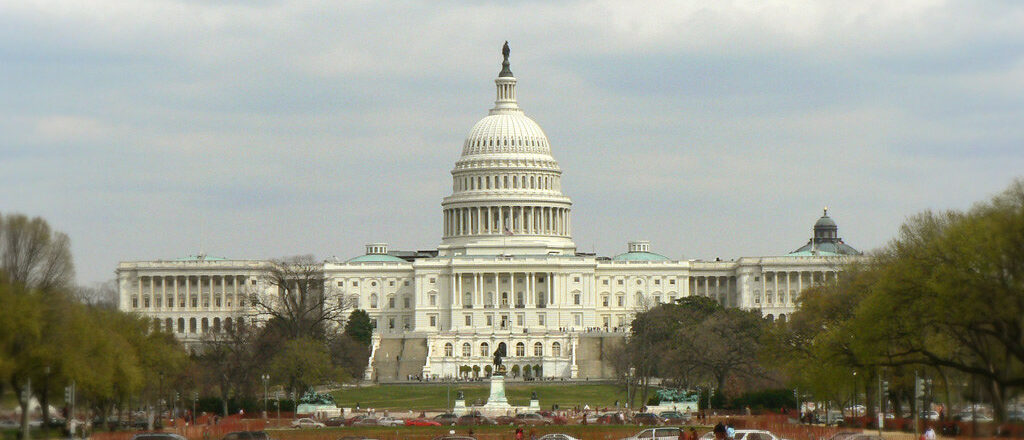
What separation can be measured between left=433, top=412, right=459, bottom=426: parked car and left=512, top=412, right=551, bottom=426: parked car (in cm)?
320

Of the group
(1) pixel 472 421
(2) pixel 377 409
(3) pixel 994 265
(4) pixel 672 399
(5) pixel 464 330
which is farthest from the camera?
(5) pixel 464 330

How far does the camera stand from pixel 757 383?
125m

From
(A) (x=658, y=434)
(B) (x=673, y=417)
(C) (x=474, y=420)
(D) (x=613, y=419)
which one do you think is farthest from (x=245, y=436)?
(B) (x=673, y=417)

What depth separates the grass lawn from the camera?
137875 mm

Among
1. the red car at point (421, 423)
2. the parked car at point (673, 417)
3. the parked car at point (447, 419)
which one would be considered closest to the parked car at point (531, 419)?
the parked car at point (447, 419)

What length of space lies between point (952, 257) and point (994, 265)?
2440 millimetres

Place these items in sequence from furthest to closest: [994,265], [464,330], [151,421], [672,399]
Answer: [464,330]
[672,399]
[151,421]
[994,265]

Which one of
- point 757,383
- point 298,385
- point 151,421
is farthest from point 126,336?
point 757,383

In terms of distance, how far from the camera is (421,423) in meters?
103

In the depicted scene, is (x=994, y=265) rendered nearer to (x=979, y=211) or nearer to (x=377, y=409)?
(x=979, y=211)

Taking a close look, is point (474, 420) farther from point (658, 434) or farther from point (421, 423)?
point (658, 434)

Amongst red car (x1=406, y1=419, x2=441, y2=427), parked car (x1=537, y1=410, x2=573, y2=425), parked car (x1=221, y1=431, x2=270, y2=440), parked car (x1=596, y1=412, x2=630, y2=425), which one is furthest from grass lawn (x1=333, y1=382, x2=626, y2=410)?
parked car (x1=221, y1=431, x2=270, y2=440)

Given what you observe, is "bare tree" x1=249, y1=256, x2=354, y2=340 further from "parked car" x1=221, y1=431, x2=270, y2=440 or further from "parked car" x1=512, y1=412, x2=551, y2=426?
"parked car" x1=221, y1=431, x2=270, y2=440

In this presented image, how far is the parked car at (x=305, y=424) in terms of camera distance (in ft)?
327
